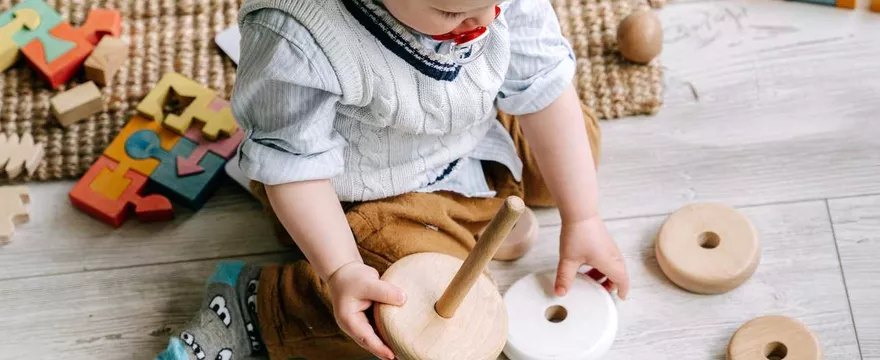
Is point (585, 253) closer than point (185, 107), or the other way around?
point (585, 253)

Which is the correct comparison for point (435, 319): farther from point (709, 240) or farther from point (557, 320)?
point (709, 240)

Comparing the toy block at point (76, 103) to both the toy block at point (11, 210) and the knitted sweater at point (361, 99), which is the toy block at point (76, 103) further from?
the knitted sweater at point (361, 99)

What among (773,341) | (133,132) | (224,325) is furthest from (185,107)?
(773,341)

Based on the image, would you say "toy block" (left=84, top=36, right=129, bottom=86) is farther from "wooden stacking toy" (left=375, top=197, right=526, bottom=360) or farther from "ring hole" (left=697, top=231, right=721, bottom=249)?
"ring hole" (left=697, top=231, right=721, bottom=249)

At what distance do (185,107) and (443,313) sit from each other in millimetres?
457

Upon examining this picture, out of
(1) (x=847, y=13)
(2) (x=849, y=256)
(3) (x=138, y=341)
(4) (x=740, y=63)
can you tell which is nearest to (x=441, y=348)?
(3) (x=138, y=341)

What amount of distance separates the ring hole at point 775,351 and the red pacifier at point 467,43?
1.24 ft

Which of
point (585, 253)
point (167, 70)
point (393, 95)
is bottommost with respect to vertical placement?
point (585, 253)

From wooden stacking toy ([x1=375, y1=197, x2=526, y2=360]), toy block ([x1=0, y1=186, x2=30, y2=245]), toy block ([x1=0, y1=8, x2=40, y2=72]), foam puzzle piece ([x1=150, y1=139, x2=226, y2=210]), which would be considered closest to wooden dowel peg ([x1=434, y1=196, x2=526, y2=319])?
wooden stacking toy ([x1=375, y1=197, x2=526, y2=360])

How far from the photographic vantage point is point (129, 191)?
96 centimetres

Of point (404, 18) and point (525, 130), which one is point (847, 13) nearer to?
point (525, 130)

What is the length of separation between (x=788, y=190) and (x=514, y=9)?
0.39 m

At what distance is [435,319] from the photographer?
697mm

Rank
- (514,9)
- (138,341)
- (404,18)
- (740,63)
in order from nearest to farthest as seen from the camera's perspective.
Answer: (404,18) → (514,9) → (138,341) → (740,63)
